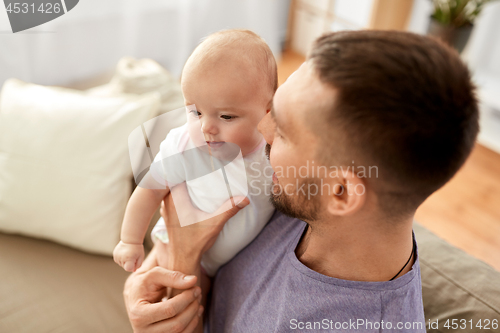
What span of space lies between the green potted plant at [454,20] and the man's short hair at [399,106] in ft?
7.05

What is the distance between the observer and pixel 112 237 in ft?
4.10

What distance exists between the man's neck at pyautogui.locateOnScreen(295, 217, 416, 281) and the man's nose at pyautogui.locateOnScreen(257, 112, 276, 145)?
0.20m

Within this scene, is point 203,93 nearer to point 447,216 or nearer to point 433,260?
point 433,260

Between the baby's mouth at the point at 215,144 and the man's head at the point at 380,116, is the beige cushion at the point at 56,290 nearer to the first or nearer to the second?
the baby's mouth at the point at 215,144

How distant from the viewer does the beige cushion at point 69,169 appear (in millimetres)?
1217

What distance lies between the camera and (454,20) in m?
2.49

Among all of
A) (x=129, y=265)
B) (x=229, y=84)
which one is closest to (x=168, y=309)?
(x=129, y=265)

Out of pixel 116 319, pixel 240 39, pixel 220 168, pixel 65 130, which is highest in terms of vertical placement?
pixel 240 39

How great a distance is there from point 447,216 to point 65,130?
2074mm

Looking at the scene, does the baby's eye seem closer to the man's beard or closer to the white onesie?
the white onesie

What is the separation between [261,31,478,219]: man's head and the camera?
0.56 metres

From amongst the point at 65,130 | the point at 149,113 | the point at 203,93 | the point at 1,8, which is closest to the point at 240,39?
the point at 203,93

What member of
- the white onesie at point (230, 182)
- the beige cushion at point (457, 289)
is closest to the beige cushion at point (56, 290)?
the white onesie at point (230, 182)

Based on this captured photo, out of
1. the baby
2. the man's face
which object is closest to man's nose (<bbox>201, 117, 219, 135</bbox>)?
the baby
